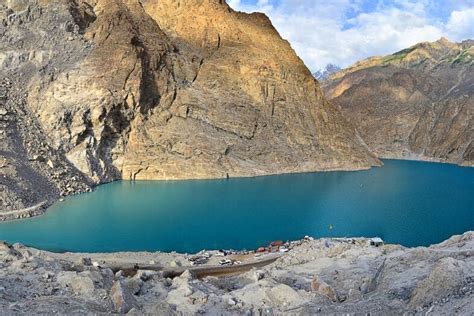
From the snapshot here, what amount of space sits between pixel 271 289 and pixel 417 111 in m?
130

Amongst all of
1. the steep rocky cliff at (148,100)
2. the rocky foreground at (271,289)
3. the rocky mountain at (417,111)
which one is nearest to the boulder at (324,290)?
the rocky foreground at (271,289)

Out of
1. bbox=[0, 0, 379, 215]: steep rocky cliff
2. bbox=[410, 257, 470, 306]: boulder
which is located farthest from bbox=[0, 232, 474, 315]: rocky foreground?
bbox=[0, 0, 379, 215]: steep rocky cliff

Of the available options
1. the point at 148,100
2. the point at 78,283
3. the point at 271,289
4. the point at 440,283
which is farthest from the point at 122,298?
the point at 148,100

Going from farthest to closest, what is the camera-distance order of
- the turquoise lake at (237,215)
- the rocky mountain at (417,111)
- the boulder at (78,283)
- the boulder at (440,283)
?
1. the rocky mountain at (417,111)
2. the turquoise lake at (237,215)
3. the boulder at (78,283)
4. the boulder at (440,283)

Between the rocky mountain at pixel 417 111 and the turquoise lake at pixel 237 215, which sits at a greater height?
the rocky mountain at pixel 417 111

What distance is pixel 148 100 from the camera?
7812 cm

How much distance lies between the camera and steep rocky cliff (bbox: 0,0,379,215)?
2571 inches

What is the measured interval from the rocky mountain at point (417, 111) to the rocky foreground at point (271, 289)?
96.6 metres

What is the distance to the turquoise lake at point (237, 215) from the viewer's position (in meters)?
38.6

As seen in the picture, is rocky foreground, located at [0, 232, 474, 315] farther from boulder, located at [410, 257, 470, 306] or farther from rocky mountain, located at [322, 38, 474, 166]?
rocky mountain, located at [322, 38, 474, 166]

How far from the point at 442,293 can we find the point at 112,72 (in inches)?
2539

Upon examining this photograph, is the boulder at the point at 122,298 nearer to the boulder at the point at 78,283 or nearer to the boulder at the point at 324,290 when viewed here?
the boulder at the point at 78,283

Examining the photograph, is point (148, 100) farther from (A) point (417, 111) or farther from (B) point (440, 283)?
(A) point (417, 111)

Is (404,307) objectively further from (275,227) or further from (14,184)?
(14,184)
